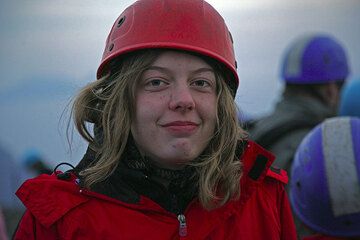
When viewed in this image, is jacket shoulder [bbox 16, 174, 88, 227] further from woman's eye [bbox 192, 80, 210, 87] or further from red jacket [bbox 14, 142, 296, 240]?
woman's eye [bbox 192, 80, 210, 87]

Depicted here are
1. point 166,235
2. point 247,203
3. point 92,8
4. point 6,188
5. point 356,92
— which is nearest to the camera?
point 166,235

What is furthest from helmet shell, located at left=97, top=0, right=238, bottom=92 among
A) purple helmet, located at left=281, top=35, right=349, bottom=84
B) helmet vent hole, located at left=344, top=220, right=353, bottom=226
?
purple helmet, located at left=281, top=35, right=349, bottom=84

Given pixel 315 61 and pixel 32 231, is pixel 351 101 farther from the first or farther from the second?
pixel 32 231

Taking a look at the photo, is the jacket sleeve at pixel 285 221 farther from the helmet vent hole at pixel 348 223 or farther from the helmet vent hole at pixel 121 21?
the helmet vent hole at pixel 121 21

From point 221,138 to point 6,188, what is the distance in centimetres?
598

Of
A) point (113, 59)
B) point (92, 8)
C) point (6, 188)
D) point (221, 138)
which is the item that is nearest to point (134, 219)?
point (221, 138)

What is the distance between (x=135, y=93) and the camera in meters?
2.63

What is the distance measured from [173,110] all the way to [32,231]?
727 millimetres

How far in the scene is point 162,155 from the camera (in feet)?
8.41

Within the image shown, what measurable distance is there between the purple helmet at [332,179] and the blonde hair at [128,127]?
48 centimetres

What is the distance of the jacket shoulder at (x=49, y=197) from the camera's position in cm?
255

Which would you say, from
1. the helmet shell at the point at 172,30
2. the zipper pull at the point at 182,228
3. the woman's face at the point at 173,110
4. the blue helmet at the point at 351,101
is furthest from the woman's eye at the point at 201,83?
the blue helmet at the point at 351,101

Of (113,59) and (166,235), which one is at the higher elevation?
(113,59)

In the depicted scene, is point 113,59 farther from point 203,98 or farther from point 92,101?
point 203,98
